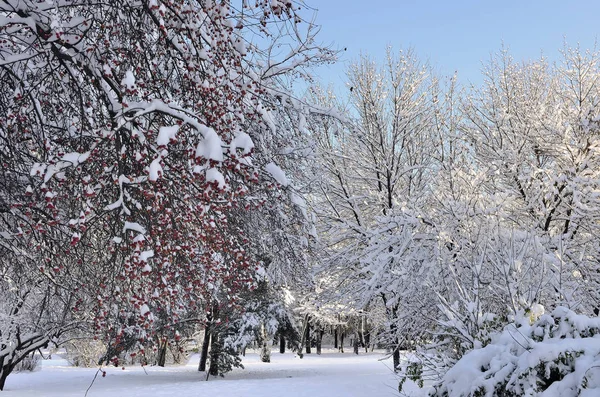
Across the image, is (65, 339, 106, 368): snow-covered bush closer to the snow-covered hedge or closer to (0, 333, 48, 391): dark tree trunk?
(0, 333, 48, 391): dark tree trunk

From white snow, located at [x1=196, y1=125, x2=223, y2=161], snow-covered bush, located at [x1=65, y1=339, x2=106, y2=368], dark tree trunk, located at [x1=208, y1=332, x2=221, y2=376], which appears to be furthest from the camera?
snow-covered bush, located at [x1=65, y1=339, x2=106, y2=368]

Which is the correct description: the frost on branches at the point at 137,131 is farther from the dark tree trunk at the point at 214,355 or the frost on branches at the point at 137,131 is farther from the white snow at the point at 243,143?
the dark tree trunk at the point at 214,355

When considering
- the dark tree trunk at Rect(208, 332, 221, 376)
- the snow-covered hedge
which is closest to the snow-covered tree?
the dark tree trunk at Rect(208, 332, 221, 376)

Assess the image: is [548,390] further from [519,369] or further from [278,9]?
[278,9]

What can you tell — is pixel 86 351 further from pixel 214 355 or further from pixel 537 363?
pixel 537 363

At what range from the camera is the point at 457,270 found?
328 inches

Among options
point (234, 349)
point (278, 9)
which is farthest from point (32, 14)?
point (234, 349)

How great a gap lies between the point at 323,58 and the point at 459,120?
8.51m

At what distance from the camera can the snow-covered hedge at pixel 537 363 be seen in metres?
3.12

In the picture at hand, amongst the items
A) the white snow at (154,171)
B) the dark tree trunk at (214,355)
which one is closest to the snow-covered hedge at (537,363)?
the white snow at (154,171)

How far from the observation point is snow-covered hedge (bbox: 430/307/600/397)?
312cm

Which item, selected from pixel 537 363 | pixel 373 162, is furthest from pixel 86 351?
pixel 537 363

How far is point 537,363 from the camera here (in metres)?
3.31

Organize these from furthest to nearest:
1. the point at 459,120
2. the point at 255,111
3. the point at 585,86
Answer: the point at 459,120, the point at 585,86, the point at 255,111
